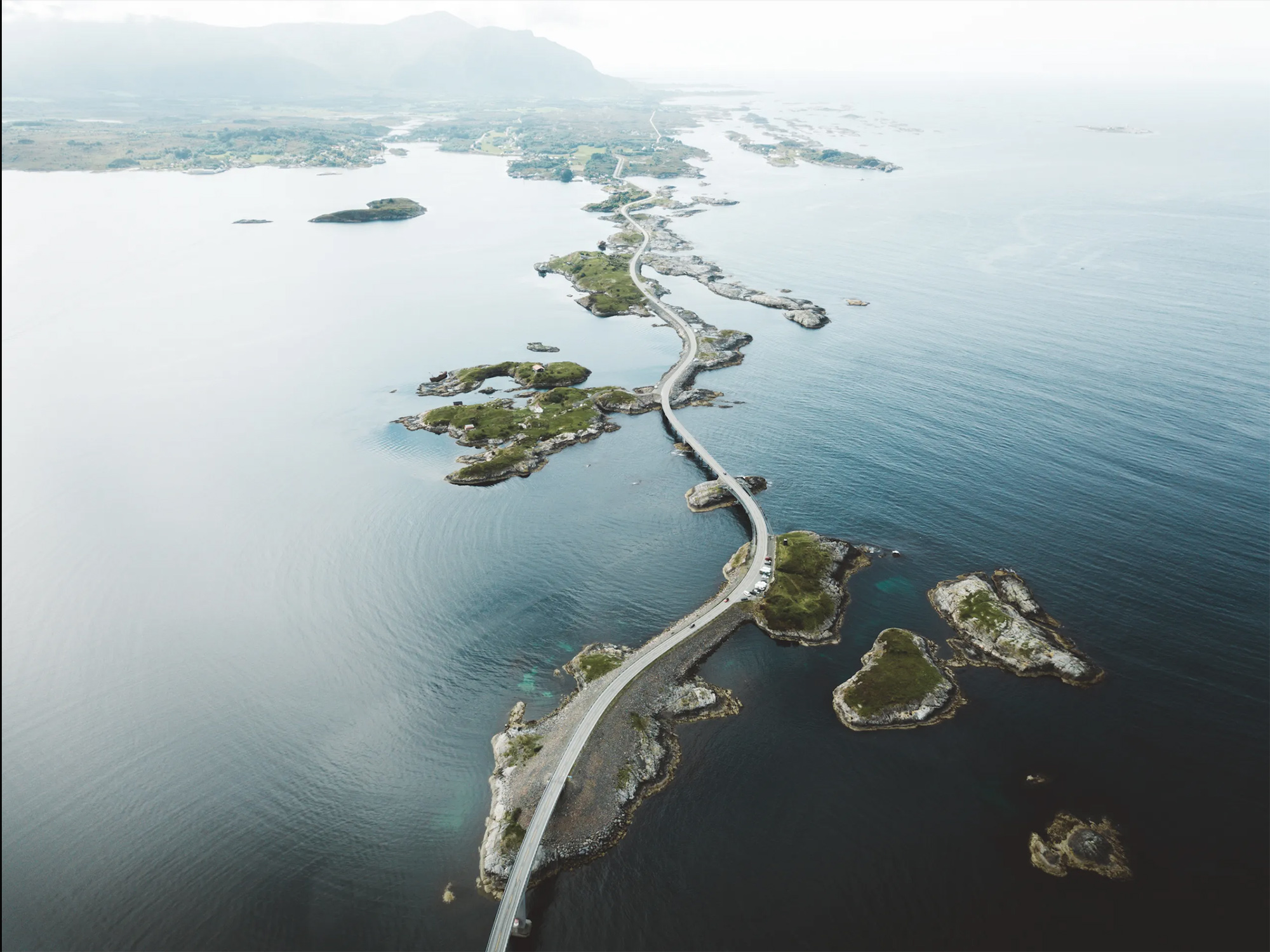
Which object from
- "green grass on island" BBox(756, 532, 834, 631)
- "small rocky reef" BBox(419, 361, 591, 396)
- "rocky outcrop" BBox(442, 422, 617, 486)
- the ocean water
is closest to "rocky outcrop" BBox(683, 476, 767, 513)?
the ocean water

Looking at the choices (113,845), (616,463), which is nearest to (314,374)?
(616,463)

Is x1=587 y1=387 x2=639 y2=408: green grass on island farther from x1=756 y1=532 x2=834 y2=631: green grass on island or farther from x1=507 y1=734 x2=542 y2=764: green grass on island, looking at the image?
x1=507 y1=734 x2=542 y2=764: green grass on island

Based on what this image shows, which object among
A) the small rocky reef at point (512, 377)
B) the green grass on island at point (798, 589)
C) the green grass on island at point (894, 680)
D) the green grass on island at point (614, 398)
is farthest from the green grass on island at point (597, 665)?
the small rocky reef at point (512, 377)

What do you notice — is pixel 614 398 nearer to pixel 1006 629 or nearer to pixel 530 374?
pixel 530 374

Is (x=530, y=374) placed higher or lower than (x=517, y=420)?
higher

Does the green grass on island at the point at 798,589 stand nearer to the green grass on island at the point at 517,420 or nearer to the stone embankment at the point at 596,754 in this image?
the stone embankment at the point at 596,754

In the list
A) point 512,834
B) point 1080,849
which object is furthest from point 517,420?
point 1080,849
